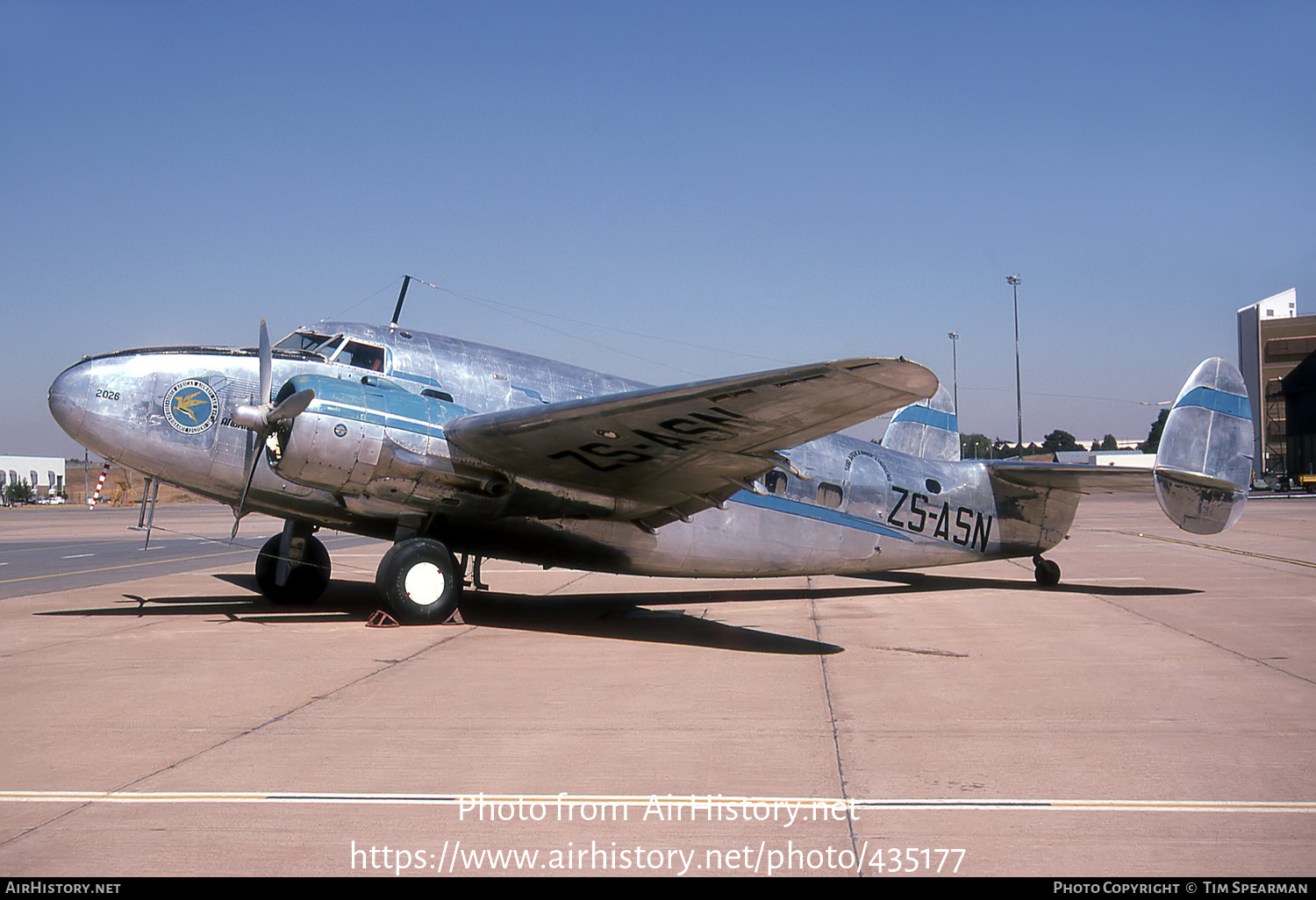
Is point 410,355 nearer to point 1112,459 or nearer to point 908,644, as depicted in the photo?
point 908,644

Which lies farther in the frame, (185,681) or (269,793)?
(185,681)

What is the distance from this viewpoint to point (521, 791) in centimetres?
467

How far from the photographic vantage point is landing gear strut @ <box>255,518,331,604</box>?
12445 millimetres

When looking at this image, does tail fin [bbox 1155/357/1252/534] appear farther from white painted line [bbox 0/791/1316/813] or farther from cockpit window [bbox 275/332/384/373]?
cockpit window [bbox 275/332/384/373]

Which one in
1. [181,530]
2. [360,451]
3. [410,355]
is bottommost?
[181,530]

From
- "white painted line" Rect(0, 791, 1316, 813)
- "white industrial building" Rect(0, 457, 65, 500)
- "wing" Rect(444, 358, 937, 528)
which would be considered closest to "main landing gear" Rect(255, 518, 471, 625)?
"wing" Rect(444, 358, 937, 528)

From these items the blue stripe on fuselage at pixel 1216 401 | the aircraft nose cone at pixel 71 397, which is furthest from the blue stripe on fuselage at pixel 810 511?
the aircraft nose cone at pixel 71 397

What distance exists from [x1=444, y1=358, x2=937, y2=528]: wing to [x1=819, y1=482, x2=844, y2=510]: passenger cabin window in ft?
8.14

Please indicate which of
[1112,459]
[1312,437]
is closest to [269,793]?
[1312,437]

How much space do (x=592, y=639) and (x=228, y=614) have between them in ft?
16.0

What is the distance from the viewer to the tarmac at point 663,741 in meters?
3.87

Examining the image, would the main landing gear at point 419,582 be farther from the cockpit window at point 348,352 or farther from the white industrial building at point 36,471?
the white industrial building at point 36,471

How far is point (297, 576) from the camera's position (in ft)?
41.7

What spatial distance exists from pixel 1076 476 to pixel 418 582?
9613 mm
